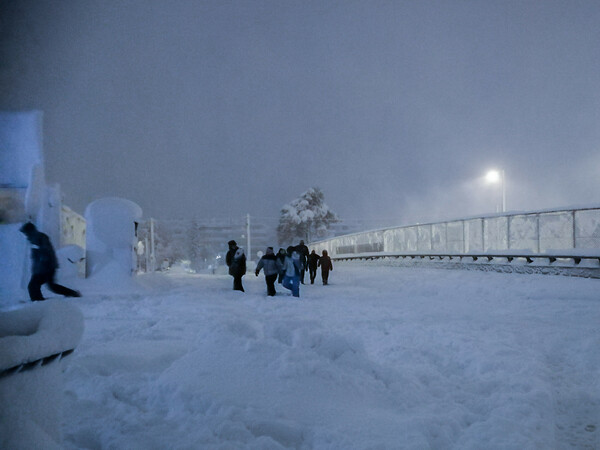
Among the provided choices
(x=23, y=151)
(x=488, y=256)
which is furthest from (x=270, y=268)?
(x=488, y=256)

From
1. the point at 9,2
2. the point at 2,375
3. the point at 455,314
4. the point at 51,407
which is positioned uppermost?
the point at 9,2

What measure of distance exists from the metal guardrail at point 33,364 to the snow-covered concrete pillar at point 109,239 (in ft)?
39.8

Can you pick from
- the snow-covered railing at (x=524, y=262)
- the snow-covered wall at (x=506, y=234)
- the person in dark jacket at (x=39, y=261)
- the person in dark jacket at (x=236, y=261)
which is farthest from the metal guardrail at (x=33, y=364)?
the snow-covered wall at (x=506, y=234)

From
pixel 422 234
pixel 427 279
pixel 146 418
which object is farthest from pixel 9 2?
pixel 422 234

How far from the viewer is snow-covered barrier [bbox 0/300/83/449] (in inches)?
73.5

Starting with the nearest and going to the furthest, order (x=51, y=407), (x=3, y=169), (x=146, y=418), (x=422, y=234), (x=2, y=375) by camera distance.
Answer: (x=2, y=375)
(x=51, y=407)
(x=146, y=418)
(x=3, y=169)
(x=422, y=234)

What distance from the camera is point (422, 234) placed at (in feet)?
79.3

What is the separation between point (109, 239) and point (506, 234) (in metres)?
15.2

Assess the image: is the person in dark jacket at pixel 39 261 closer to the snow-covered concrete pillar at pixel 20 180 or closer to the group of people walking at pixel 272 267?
the snow-covered concrete pillar at pixel 20 180

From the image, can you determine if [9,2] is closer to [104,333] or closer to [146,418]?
[146,418]

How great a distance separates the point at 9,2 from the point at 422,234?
23.0 metres

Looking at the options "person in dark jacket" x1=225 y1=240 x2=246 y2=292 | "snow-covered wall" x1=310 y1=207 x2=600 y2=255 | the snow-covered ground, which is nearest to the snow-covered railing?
"snow-covered wall" x1=310 y1=207 x2=600 y2=255

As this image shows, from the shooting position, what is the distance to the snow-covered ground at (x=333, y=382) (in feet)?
11.9

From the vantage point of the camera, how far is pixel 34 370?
2020mm
